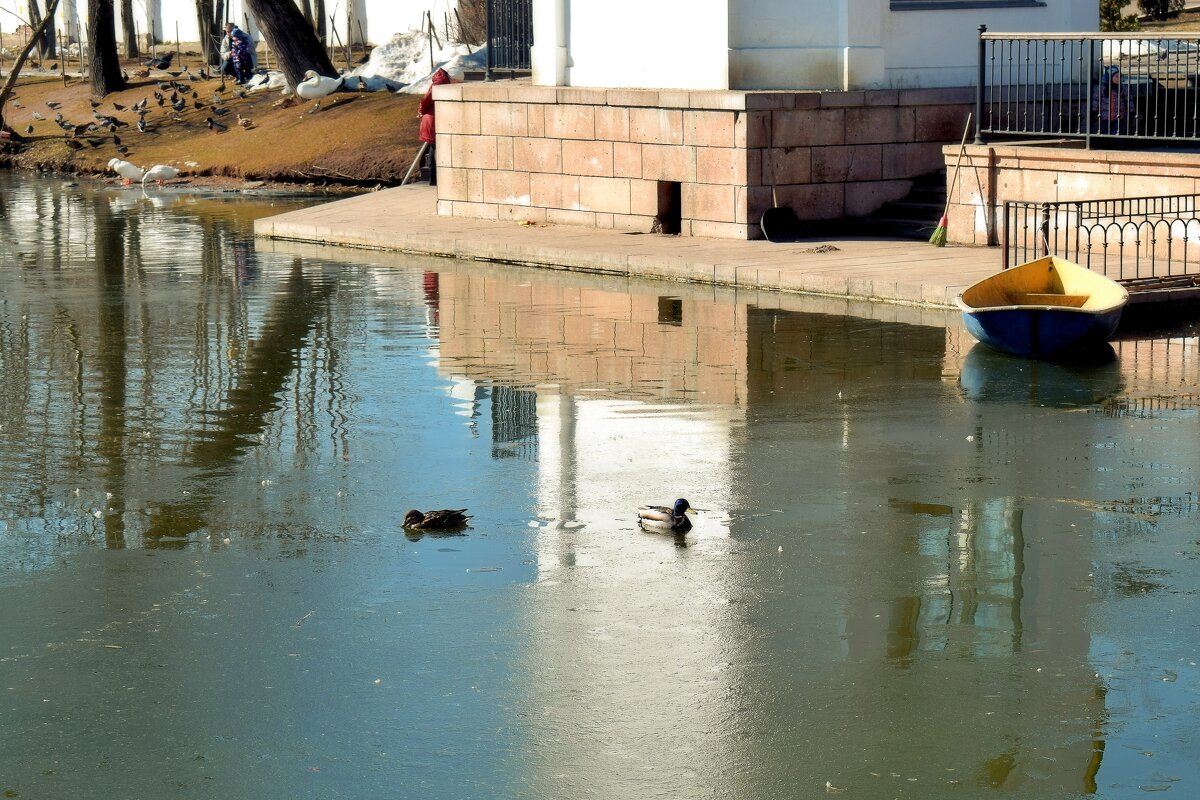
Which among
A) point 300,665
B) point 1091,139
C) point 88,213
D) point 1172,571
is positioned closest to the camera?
point 300,665

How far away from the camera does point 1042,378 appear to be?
12.4m

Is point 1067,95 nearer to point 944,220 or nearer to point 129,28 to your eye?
point 944,220

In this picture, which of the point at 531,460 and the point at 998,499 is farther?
the point at 531,460

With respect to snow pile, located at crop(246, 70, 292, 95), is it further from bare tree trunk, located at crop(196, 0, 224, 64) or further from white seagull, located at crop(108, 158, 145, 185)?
white seagull, located at crop(108, 158, 145, 185)

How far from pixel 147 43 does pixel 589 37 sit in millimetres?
37637

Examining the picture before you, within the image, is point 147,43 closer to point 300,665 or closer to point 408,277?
point 408,277

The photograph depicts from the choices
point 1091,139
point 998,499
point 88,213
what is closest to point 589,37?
point 1091,139

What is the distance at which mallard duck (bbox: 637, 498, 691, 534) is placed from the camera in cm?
852

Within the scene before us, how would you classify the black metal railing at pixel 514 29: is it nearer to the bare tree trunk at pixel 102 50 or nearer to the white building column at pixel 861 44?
the white building column at pixel 861 44

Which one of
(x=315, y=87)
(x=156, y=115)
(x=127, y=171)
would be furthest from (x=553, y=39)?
(x=156, y=115)

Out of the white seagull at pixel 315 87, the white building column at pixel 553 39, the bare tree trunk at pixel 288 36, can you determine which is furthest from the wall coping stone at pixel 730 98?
the bare tree trunk at pixel 288 36

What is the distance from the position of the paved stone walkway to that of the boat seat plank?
173cm

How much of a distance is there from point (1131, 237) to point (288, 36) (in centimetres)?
2245

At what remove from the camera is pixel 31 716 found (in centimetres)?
634
